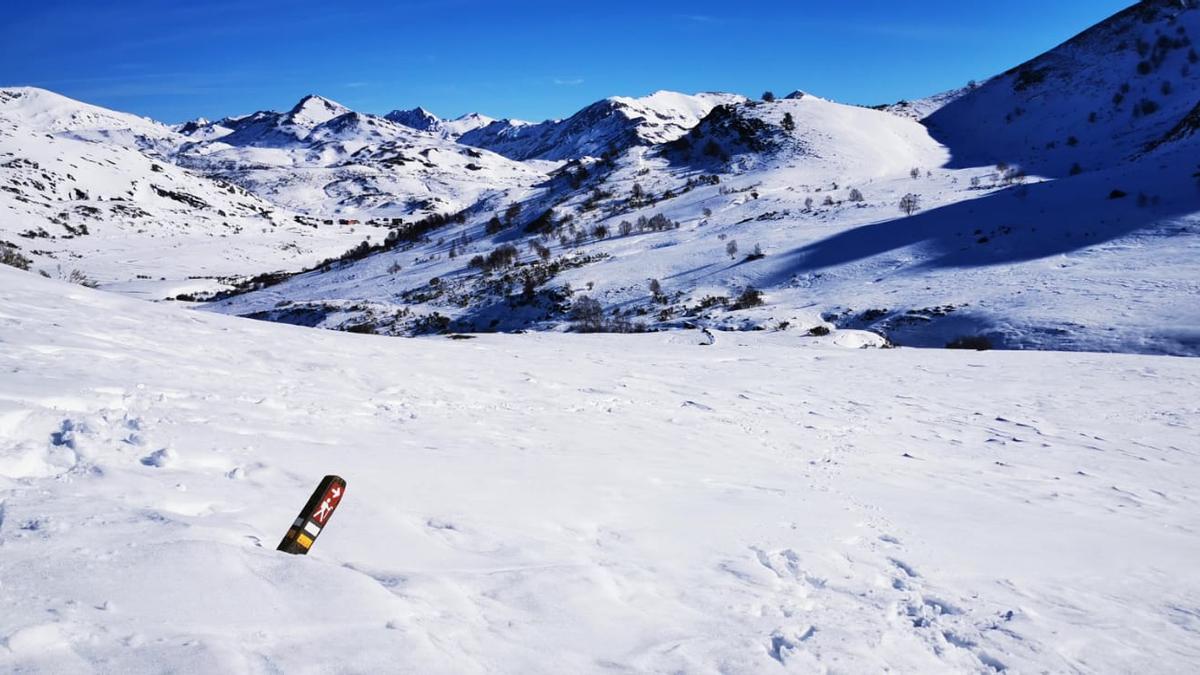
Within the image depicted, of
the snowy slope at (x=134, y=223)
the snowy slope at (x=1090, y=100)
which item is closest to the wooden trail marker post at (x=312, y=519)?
the snowy slope at (x=134, y=223)

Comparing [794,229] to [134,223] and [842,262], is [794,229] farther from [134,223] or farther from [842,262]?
[134,223]

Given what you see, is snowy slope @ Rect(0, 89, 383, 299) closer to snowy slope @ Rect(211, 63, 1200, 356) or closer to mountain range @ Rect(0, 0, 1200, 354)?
mountain range @ Rect(0, 0, 1200, 354)

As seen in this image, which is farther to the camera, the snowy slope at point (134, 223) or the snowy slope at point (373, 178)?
the snowy slope at point (373, 178)

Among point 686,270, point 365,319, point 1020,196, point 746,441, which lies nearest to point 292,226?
point 365,319

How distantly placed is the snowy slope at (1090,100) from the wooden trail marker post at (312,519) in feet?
154

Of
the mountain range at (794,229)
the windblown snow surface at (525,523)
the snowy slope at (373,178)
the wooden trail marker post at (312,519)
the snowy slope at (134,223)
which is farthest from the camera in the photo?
the snowy slope at (373,178)

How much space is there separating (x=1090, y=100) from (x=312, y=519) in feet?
213

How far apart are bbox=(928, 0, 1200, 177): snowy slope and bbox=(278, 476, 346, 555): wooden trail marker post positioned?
4687 cm

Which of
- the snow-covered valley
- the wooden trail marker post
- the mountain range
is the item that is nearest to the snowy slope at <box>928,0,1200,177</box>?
the mountain range

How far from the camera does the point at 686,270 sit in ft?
92.4

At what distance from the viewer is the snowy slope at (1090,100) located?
43344 millimetres

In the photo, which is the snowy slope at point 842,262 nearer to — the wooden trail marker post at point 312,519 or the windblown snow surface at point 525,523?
the windblown snow surface at point 525,523

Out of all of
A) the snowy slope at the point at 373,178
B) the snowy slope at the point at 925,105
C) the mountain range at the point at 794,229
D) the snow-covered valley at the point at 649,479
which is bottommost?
the snow-covered valley at the point at 649,479

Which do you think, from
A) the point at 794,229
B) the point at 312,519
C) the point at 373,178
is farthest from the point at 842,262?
the point at 373,178
